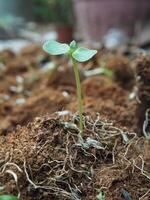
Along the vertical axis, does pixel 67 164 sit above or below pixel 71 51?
below

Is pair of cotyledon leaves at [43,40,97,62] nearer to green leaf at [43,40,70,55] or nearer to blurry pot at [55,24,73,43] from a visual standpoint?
green leaf at [43,40,70,55]

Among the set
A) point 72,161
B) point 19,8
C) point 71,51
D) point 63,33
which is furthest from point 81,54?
point 19,8

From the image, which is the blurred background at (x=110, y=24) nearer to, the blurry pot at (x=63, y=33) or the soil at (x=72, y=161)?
the blurry pot at (x=63, y=33)

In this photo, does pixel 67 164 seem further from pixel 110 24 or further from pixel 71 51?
pixel 110 24

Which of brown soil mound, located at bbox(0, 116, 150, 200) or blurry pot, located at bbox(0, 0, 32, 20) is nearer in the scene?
brown soil mound, located at bbox(0, 116, 150, 200)

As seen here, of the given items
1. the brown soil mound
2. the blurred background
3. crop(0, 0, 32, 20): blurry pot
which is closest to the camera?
the brown soil mound

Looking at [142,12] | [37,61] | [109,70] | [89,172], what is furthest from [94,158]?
[142,12]

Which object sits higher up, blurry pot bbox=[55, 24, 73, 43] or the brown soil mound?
blurry pot bbox=[55, 24, 73, 43]

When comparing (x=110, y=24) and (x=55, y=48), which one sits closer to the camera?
(x=55, y=48)

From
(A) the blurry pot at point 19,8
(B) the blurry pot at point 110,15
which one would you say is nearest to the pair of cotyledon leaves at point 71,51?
(B) the blurry pot at point 110,15

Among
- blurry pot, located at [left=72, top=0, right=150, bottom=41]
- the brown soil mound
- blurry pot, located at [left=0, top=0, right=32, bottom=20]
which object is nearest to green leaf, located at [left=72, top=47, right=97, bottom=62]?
the brown soil mound

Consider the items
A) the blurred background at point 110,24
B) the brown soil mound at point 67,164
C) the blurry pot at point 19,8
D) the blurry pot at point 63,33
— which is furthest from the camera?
the blurry pot at point 19,8

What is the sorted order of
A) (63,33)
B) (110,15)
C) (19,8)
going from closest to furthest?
(110,15)
(63,33)
(19,8)
